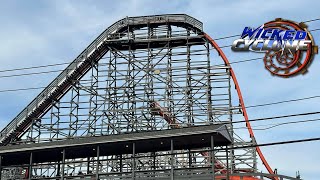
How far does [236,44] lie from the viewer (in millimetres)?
37812

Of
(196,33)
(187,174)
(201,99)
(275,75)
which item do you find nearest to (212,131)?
(187,174)

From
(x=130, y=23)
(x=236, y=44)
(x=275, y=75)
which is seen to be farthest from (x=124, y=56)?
(x=275, y=75)

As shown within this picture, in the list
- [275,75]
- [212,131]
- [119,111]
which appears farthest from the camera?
[119,111]

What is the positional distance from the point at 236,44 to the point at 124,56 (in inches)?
367

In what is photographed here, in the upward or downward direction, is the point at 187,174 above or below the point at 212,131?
below

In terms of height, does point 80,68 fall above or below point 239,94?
above

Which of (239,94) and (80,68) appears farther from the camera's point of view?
(80,68)

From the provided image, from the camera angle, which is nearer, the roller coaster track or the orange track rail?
the orange track rail

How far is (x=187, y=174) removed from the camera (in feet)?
87.4

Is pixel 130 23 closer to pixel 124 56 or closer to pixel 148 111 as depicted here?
pixel 124 56

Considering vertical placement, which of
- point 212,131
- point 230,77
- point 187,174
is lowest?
point 187,174

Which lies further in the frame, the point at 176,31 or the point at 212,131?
the point at 176,31

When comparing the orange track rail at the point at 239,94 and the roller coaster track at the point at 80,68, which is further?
the roller coaster track at the point at 80,68

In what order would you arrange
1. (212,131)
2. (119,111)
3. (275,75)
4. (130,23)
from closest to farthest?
(212,131) → (275,75) → (119,111) → (130,23)
